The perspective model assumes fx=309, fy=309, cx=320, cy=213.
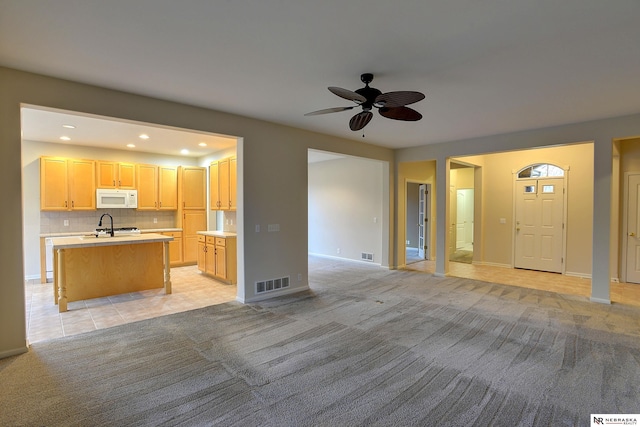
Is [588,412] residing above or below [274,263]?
below

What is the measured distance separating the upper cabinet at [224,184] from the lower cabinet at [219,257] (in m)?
0.72

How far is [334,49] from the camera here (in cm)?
248

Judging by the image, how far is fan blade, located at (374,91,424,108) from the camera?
2.51 metres

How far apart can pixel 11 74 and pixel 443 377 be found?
466 cm

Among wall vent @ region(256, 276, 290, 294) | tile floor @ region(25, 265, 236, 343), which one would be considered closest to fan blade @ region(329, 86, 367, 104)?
wall vent @ region(256, 276, 290, 294)

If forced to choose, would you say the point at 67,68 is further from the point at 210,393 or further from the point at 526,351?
the point at 526,351

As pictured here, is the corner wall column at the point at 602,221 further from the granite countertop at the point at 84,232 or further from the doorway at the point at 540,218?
the granite countertop at the point at 84,232

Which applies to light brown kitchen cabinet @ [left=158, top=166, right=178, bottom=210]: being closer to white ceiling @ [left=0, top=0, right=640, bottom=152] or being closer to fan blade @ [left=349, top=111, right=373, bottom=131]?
white ceiling @ [left=0, top=0, right=640, bottom=152]

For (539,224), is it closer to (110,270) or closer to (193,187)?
(193,187)

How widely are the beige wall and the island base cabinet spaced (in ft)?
5.15

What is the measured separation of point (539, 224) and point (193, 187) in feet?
25.5

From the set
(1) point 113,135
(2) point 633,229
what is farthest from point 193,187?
(2) point 633,229

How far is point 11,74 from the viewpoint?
2836 mm

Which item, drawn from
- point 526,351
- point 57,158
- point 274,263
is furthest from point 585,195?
point 57,158
